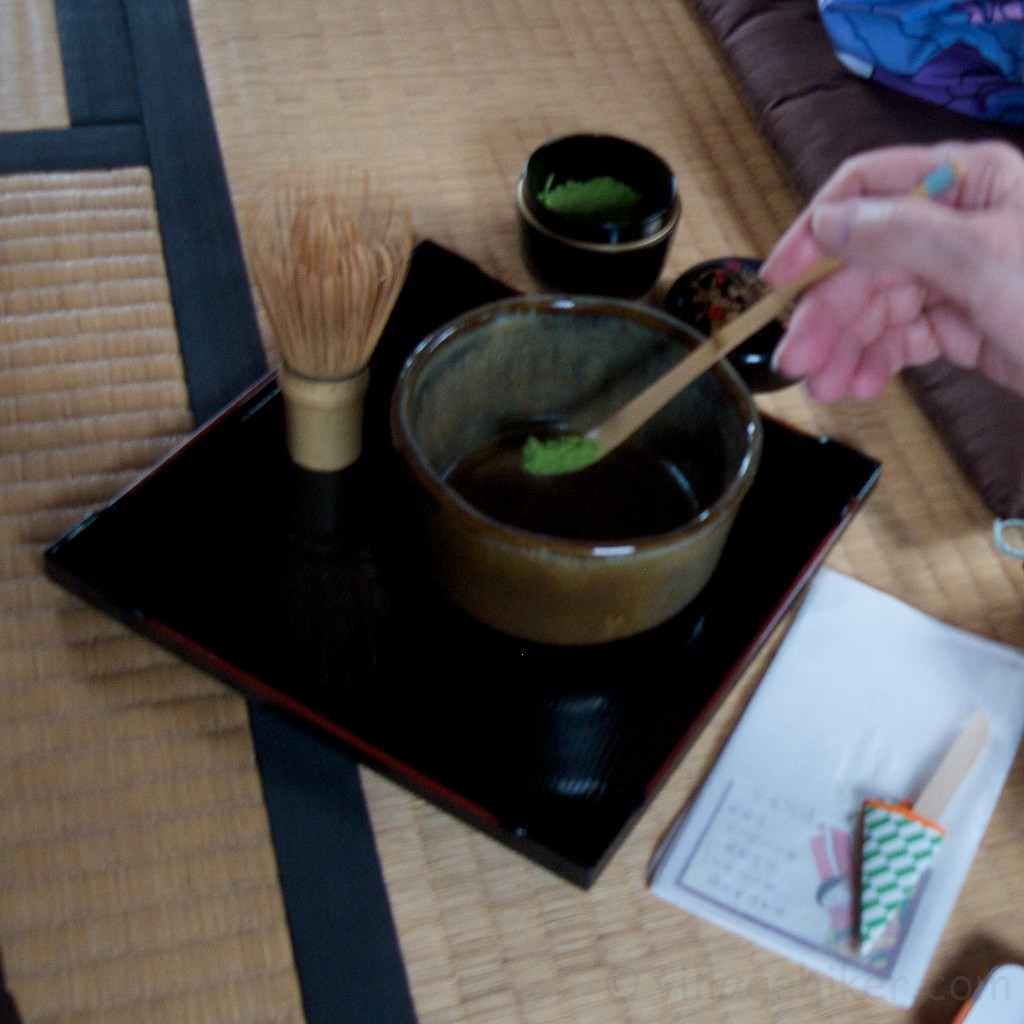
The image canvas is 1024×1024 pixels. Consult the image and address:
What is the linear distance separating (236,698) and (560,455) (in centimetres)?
24

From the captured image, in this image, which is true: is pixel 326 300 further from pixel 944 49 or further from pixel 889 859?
pixel 944 49

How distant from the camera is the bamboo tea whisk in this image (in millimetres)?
594

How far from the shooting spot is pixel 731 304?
0.83 metres

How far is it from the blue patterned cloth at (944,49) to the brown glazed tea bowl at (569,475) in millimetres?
603

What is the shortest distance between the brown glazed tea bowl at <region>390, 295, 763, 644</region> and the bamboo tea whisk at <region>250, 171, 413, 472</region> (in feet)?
0.15

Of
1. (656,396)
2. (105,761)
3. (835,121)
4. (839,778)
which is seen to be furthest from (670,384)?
(835,121)

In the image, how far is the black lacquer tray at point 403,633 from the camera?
57 centimetres

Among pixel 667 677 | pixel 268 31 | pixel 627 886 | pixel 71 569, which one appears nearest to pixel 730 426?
pixel 667 677

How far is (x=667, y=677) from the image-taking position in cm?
62

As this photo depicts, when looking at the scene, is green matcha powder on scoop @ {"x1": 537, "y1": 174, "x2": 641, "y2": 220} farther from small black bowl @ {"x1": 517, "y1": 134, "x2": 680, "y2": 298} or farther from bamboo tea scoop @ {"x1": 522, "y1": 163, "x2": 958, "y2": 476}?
bamboo tea scoop @ {"x1": 522, "y1": 163, "x2": 958, "y2": 476}

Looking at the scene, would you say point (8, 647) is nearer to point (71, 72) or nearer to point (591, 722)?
point (591, 722)

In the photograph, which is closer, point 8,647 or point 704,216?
point 8,647

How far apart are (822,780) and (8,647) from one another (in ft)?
1.61

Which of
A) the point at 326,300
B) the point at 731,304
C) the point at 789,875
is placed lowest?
the point at 789,875
